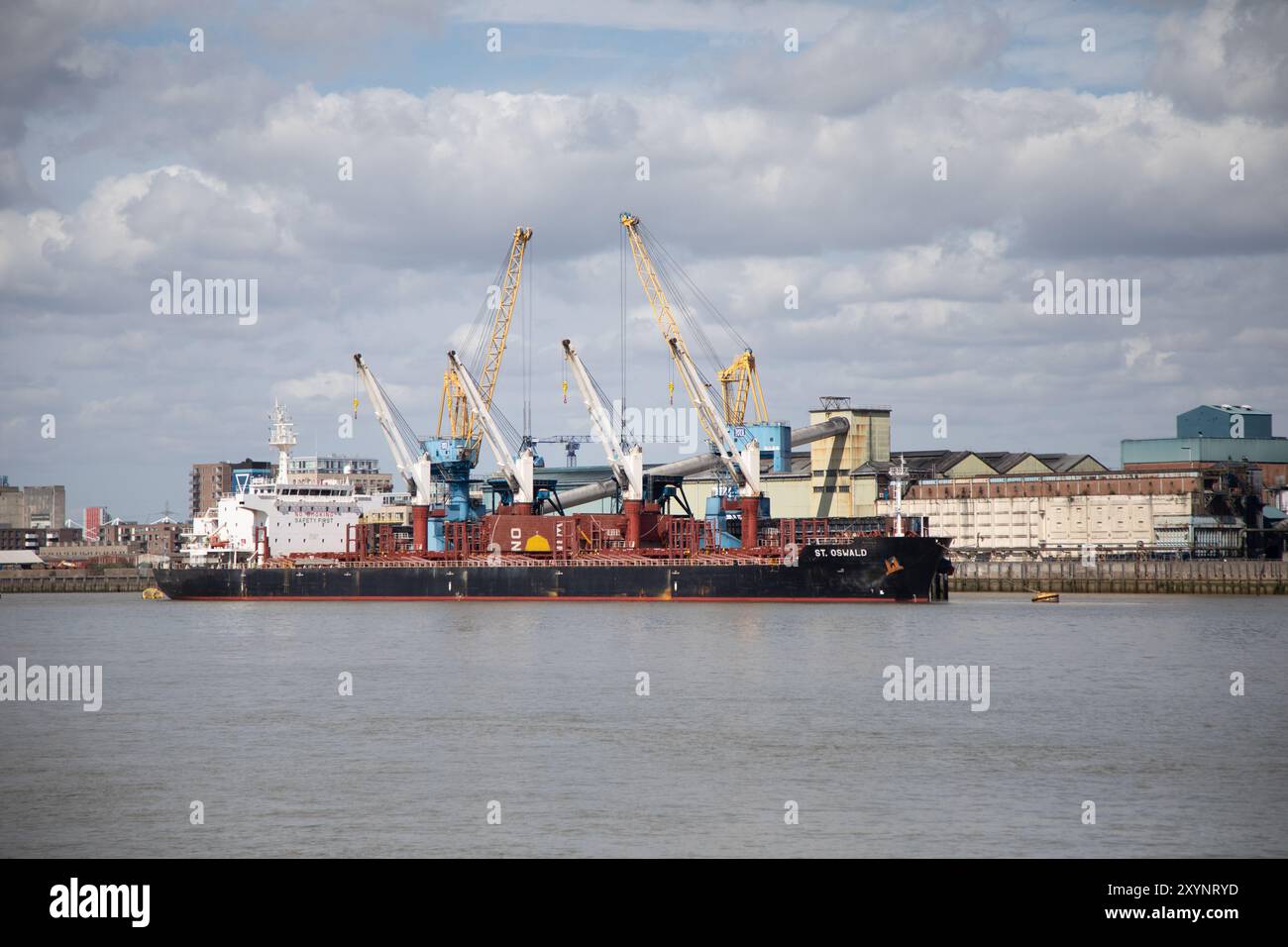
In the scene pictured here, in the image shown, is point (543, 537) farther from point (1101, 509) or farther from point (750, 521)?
point (1101, 509)

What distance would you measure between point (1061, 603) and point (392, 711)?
176ft

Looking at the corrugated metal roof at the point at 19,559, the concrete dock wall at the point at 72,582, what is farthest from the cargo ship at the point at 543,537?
the corrugated metal roof at the point at 19,559

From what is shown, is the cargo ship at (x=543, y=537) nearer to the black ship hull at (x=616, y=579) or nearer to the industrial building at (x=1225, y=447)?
the black ship hull at (x=616, y=579)

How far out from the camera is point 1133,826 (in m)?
24.4

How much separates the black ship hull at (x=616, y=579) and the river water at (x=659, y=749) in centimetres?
1991

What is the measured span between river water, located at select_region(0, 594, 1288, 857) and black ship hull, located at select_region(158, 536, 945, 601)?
19.9m

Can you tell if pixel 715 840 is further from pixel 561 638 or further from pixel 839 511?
pixel 839 511

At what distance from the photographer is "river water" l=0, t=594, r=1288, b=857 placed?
23938 millimetres

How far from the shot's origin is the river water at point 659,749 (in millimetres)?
23938

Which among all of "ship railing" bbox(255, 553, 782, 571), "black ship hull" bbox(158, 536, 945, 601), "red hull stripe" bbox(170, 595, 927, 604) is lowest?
"red hull stripe" bbox(170, 595, 927, 604)

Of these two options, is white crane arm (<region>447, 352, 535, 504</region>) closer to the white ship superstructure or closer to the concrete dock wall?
the white ship superstructure

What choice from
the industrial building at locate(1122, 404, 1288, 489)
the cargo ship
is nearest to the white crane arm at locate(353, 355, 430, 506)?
the cargo ship
